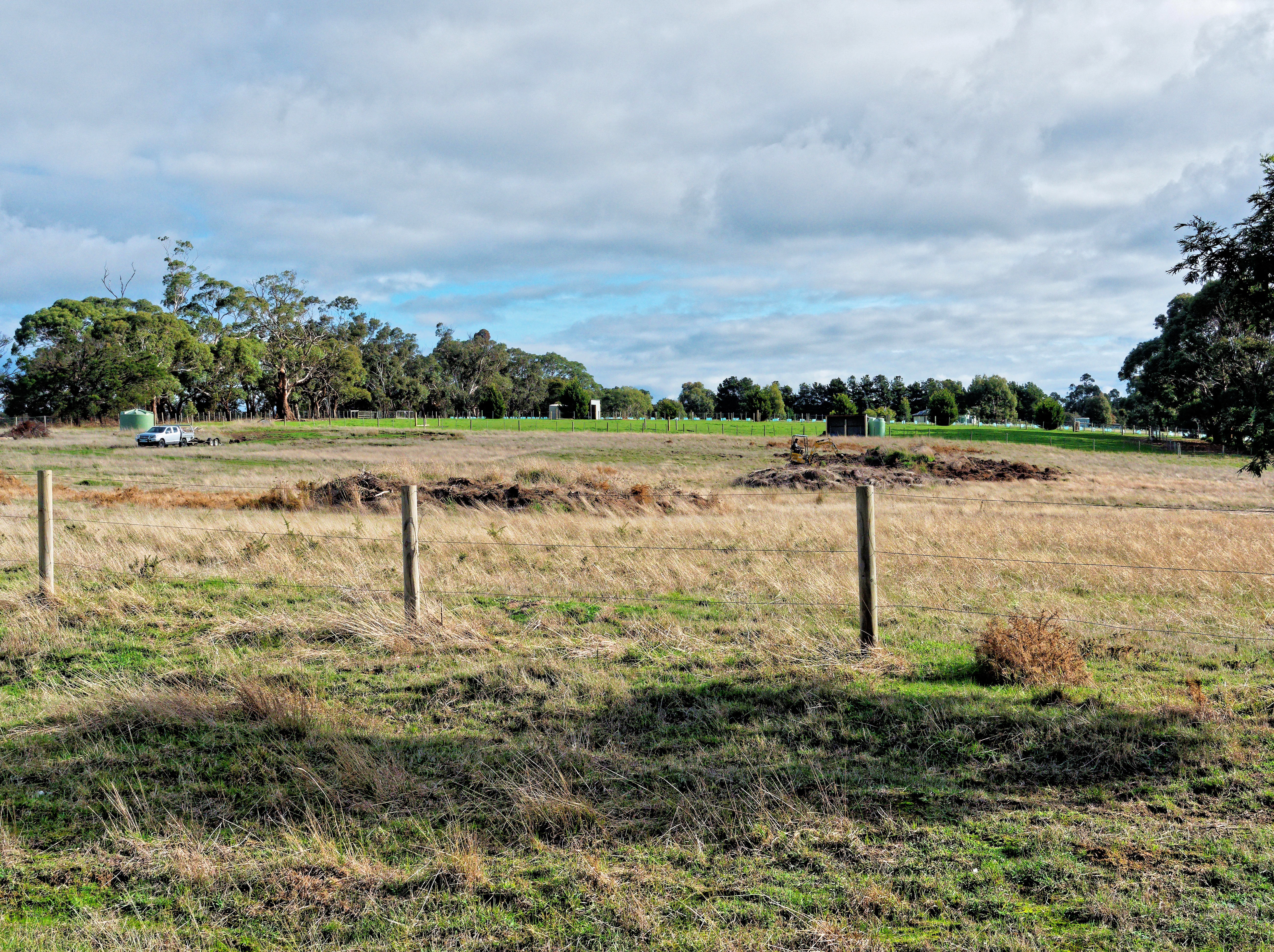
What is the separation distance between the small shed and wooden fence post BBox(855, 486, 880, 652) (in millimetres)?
77319

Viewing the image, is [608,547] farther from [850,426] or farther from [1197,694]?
[850,426]

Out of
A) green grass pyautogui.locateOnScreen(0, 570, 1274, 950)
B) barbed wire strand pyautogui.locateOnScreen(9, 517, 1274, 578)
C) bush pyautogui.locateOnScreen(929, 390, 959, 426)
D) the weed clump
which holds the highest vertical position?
bush pyautogui.locateOnScreen(929, 390, 959, 426)

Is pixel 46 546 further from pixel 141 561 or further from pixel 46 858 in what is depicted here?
pixel 46 858

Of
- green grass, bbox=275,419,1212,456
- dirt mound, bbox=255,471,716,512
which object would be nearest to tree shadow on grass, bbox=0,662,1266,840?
dirt mound, bbox=255,471,716,512

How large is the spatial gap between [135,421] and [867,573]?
85371 mm

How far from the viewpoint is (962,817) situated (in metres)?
4.80

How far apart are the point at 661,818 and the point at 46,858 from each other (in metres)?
3.38

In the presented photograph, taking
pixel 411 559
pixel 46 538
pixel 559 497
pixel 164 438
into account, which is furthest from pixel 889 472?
pixel 164 438

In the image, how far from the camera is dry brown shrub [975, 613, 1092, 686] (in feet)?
22.7

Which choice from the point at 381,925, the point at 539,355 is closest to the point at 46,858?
the point at 381,925

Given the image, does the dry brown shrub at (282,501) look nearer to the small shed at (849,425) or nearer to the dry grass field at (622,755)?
the dry grass field at (622,755)

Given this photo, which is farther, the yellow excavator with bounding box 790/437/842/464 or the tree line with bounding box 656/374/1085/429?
the tree line with bounding box 656/374/1085/429

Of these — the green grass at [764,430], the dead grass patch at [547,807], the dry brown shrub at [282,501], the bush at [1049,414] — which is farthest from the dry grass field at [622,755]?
the bush at [1049,414]

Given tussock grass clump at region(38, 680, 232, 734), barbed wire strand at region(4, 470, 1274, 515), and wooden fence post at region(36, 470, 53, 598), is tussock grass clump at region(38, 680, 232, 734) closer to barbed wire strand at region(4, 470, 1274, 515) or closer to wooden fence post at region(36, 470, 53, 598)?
wooden fence post at region(36, 470, 53, 598)
